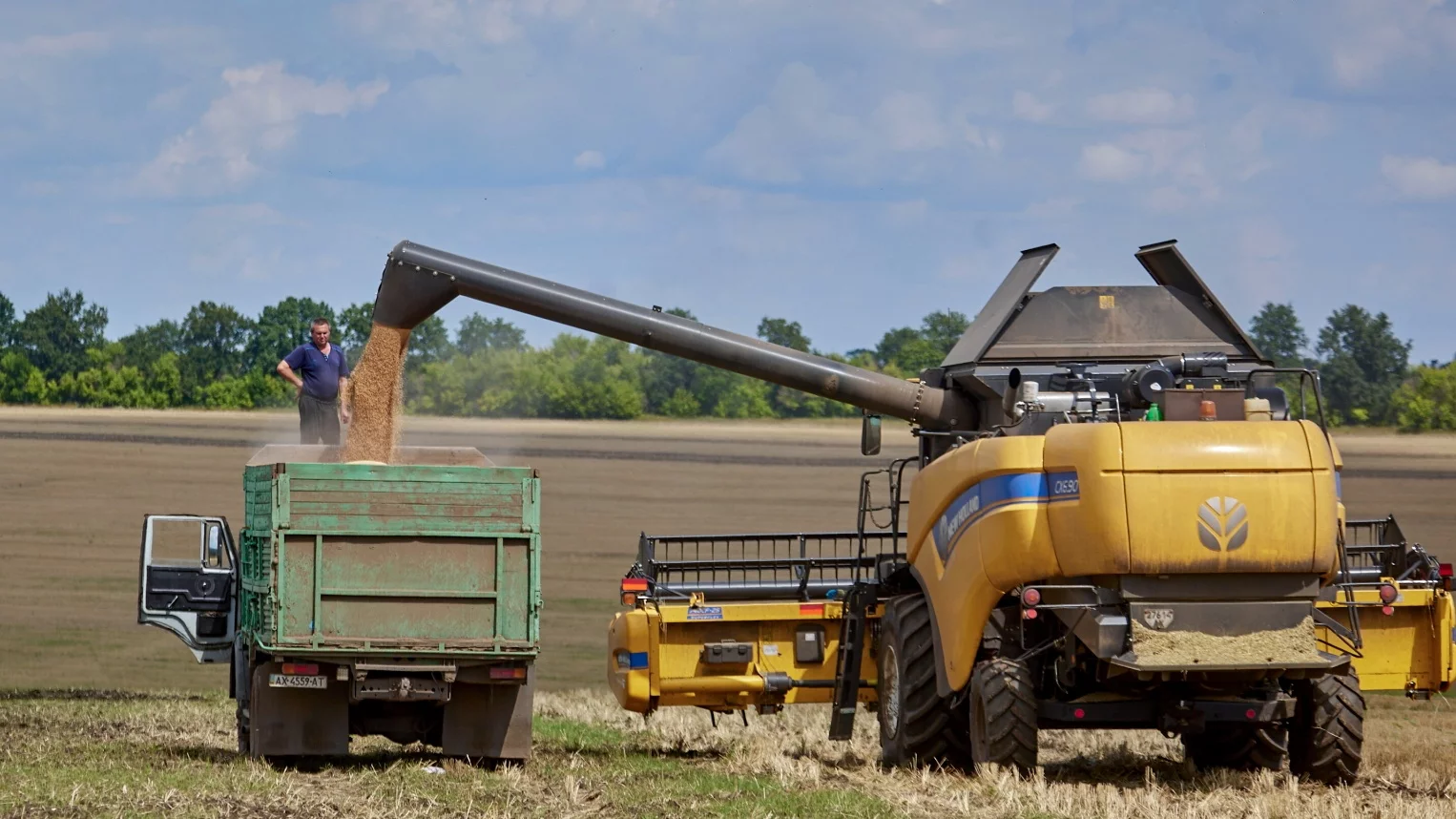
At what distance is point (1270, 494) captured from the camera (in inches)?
404

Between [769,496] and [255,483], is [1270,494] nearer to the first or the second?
[255,483]

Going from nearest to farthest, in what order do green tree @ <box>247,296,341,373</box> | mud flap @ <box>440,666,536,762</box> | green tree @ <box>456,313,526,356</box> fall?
mud flap @ <box>440,666,536,762</box>, green tree @ <box>456,313,526,356</box>, green tree @ <box>247,296,341,373</box>

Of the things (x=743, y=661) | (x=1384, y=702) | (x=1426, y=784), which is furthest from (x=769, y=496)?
(x=1426, y=784)

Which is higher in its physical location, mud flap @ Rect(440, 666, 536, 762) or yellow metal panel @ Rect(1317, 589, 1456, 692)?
yellow metal panel @ Rect(1317, 589, 1456, 692)

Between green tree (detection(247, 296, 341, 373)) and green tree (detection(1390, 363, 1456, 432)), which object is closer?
green tree (detection(1390, 363, 1456, 432))

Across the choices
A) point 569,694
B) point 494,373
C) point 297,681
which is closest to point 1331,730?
point 297,681

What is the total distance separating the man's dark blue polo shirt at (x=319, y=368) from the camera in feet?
50.9

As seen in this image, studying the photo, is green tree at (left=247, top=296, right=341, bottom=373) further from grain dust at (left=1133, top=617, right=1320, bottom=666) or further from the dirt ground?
grain dust at (left=1133, top=617, right=1320, bottom=666)

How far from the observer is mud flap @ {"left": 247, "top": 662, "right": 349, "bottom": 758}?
39.2ft

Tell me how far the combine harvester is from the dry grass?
0.45 m

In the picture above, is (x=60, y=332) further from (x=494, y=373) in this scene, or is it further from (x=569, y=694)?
(x=569, y=694)

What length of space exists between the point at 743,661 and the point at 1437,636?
4.93 metres

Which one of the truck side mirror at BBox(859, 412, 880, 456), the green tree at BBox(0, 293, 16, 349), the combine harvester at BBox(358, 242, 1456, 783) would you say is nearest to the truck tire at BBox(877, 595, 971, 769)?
the combine harvester at BBox(358, 242, 1456, 783)

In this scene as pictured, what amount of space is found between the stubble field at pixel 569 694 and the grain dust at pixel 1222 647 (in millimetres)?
757
